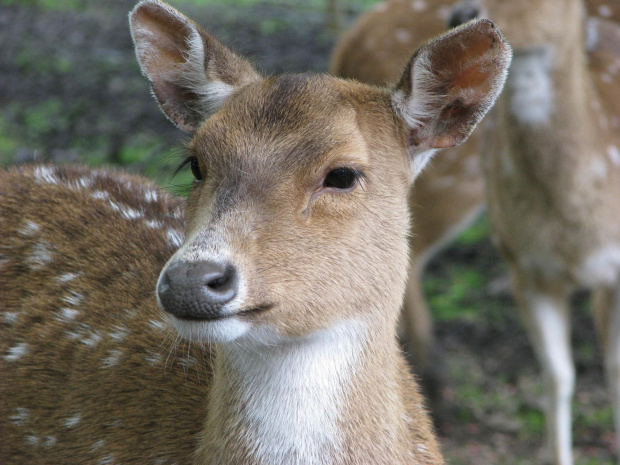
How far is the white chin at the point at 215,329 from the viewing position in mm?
2217

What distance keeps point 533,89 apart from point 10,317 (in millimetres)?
2972

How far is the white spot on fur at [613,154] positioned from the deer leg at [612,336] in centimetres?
70

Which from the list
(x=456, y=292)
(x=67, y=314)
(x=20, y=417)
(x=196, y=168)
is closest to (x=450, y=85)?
(x=196, y=168)

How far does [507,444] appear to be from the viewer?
205 inches

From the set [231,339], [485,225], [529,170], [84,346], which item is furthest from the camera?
[485,225]

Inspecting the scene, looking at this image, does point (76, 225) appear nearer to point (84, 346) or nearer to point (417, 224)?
point (84, 346)

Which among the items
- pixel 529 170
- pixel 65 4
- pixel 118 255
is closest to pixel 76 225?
pixel 118 255

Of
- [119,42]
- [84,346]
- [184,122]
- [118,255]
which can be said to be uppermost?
[119,42]

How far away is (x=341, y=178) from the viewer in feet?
8.24

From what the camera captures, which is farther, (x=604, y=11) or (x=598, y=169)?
(x=604, y=11)

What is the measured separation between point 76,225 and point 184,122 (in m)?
0.60

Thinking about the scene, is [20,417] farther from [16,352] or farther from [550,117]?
[550,117]

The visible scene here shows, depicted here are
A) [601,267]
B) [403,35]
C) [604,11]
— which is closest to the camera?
[601,267]

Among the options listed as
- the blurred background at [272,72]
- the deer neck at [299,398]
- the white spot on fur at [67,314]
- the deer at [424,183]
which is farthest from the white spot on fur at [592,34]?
the white spot on fur at [67,314]
